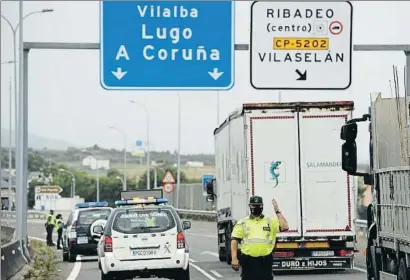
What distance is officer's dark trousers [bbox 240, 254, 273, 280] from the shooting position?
12695 mm

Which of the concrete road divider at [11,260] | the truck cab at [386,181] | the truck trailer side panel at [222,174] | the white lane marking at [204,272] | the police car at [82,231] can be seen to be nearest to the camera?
the truck cab at [386,181]

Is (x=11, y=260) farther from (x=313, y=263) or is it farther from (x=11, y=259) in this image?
(x=313, y=263)

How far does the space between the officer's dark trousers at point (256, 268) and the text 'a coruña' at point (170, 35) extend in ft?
26.8

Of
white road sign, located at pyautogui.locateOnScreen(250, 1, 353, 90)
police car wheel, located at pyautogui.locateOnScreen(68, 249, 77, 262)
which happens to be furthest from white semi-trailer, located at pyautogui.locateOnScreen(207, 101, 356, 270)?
police car wheel, located at pyautogui.locateOnScreen(68, 249, 77, 262)

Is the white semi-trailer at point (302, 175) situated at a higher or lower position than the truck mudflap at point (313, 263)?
higher

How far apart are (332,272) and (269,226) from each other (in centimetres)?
1219

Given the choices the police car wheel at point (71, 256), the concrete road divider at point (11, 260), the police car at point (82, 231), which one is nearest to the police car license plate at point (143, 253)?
the concrete road divider at point (11, 260)

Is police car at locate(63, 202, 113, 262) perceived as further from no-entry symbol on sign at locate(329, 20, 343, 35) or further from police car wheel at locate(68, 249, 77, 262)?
no-entry symbol on sign at locate(329, 20, 343, 35)

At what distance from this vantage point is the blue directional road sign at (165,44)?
2022cm

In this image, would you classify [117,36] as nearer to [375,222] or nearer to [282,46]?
[282,46]

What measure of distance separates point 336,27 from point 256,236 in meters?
8.57

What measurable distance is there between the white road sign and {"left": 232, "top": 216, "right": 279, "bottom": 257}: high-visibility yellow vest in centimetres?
752

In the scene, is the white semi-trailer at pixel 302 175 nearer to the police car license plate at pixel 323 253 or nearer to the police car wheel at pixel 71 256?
the police car license plate at pixel 323 253

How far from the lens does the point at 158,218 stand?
2103 cm
